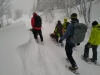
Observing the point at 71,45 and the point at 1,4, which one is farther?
the point at 1,4

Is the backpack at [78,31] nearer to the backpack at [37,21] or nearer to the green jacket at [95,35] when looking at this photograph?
the green jacket at [95,35]

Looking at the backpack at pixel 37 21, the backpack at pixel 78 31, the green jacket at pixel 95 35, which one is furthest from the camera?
the backpack at pixel 37 21

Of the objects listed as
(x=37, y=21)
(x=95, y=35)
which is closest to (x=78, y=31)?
(x=95, y=35)

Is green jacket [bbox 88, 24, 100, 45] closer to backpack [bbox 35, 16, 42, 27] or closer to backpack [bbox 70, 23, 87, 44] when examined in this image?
backpack [bbox 70, 23, 87, 44]

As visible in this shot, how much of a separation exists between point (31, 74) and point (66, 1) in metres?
15.0

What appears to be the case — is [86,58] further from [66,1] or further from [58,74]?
[66,1]

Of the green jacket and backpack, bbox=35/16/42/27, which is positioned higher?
backpack, bbox=35/16/42/27

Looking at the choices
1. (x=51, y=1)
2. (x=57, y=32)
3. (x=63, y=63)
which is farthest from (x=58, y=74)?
(x=51, y=1)

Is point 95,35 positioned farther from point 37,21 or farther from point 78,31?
point 37,21

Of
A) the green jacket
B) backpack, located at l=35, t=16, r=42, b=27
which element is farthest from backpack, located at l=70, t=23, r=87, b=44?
backpack, located at l=35, t=16, r=42, b=27

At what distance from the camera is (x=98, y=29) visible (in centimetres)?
495

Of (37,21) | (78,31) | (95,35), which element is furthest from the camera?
(37,21)

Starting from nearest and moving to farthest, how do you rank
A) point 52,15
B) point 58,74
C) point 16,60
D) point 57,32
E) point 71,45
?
point 16,60, point 58,74, point 71,45, point 57,32, point 52,15

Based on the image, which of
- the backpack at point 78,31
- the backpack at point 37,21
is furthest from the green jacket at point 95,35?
the backpack at point 37,21
